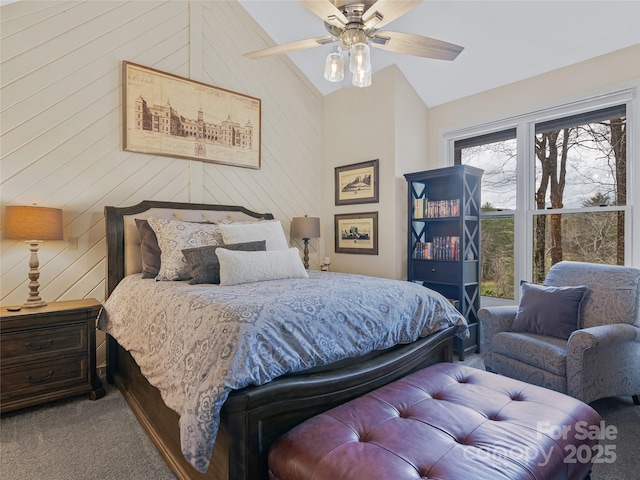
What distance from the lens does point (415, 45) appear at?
219 centimetres

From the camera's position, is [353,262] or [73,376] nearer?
[73,376]

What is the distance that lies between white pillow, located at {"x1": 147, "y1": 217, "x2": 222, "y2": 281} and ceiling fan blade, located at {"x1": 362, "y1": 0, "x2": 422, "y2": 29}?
6.07 ft

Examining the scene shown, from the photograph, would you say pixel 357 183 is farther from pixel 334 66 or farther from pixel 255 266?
pixel 255 266

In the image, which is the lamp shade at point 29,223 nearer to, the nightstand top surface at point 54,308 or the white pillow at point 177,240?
the nightstand top surface at point 54,308

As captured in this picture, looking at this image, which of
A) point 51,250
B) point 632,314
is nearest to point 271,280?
point 51,250

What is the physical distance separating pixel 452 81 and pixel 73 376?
4315 mm

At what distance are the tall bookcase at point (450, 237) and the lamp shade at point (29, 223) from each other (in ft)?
10.3

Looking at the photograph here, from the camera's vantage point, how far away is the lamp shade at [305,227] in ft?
13.0

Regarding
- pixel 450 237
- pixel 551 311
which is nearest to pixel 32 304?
pixel 450 237

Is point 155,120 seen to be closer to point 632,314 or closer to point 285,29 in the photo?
point 285,29

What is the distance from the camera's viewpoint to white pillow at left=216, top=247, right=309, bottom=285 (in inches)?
88.3

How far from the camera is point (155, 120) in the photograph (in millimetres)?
3242

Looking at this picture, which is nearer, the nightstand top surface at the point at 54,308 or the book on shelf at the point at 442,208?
the nightstand top surface at the point at 54,308

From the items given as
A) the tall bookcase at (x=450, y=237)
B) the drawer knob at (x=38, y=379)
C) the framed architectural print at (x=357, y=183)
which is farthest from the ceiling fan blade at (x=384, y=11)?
the drawer knob at (x=38, y=379)
